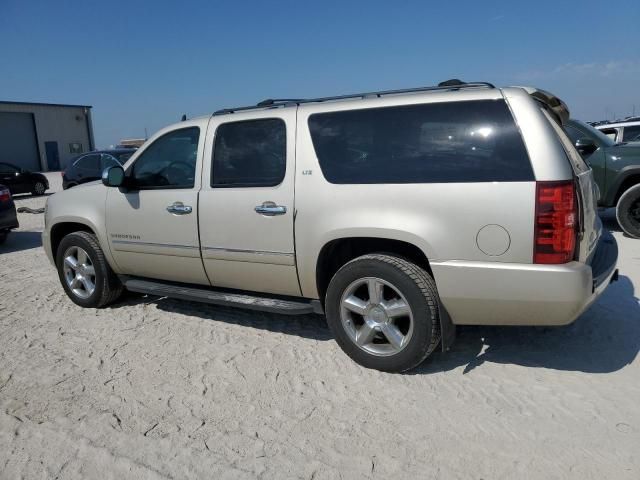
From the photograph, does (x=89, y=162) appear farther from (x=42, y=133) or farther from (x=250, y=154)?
(x=42, y=133)

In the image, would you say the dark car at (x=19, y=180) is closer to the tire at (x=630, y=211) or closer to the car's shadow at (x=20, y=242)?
the car's shadow at (x=20, y=242)

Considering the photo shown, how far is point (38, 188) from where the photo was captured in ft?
62.4

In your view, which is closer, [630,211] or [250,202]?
[250,202]

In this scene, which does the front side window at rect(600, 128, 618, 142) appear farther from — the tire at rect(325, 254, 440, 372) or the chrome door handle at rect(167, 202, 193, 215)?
the chrome door handle at rect(167, 202, 193, 215)

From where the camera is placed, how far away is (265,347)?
13.1 feet

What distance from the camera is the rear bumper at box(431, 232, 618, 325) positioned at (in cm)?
288

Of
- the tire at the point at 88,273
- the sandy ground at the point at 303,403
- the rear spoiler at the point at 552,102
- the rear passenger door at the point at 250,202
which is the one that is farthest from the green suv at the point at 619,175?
the tire at the point at 88,273

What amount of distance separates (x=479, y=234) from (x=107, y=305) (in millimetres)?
3849

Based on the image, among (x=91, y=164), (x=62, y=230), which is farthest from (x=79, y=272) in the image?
(x=91, y=164)

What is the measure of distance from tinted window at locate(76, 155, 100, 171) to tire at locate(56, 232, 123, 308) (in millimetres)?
8422

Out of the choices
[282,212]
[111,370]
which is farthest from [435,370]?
[111,370]

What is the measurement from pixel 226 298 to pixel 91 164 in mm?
10599

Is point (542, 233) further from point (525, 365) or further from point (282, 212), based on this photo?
point (282, 212)

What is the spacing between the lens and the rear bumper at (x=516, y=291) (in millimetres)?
2881
